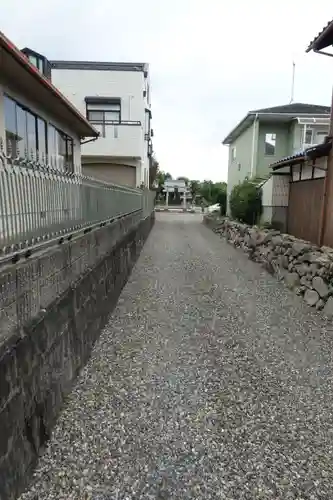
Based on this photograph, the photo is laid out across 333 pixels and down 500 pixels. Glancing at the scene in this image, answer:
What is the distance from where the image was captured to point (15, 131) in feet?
23.1

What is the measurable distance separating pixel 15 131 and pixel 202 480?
6738mm

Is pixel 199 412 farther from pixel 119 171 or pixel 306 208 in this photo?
pixel 119 171

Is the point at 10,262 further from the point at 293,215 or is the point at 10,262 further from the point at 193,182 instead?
the point at 193,182

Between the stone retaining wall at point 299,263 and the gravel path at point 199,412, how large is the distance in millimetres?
619

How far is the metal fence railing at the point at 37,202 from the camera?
2373 millimetres

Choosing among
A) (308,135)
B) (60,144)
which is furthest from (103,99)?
(308,135)

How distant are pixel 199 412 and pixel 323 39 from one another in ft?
29.3

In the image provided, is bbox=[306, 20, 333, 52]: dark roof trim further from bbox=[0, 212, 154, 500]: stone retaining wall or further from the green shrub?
bbox=[0, 212, 154, 500]: stone retaining wall

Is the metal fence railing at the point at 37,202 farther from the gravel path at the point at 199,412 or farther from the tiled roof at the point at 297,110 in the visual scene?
the tiled roof at the point at 297,110

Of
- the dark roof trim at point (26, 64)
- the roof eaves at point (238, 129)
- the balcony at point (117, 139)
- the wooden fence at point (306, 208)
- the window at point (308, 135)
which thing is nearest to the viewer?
the dark roof trim at point (26, 64)

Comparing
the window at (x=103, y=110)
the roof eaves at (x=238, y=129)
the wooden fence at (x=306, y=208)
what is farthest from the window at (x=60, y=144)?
the roof eaves at (x=238, y=129)

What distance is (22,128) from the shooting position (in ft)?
24.3

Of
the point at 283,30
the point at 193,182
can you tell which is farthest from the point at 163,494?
the point at 193,182

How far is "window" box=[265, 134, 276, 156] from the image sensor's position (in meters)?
20.2
